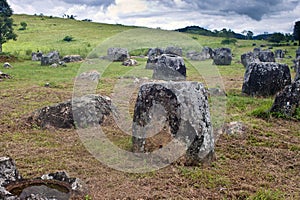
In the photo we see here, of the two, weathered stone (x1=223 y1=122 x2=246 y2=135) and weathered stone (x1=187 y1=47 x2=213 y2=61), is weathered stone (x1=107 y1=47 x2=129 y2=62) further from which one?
weathered stone (x1=223 y1=122 x2=246 y2=135)

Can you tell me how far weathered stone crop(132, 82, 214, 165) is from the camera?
7.15 metres

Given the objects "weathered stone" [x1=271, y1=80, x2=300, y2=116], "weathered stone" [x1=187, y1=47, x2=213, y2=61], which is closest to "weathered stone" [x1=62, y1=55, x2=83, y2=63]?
"weathered stone" [x1=187, y1=47, x2=213, y2=61]

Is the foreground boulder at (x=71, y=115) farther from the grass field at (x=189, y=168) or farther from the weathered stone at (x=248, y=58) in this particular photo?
the weathered stone at (x=248, y=58)

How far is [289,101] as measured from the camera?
1098 cm

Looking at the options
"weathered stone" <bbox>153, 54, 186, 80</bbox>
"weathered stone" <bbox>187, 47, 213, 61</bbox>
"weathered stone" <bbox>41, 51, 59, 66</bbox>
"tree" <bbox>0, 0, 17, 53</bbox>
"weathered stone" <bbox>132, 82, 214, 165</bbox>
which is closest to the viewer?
"weathered stone" <bbox>132, 82, 214, 165</bbox>

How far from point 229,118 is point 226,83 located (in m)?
8.12

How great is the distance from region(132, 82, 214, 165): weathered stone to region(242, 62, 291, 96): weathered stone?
8.03 metres

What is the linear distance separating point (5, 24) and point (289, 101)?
3223 cm

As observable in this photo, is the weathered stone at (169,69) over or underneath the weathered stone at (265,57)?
underneath

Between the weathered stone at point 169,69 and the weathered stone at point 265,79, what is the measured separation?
5549mm

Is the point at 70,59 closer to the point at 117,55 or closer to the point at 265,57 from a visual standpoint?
the point at 117,55

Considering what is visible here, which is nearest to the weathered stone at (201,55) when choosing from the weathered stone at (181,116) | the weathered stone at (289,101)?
the weathered stone at (289,101)

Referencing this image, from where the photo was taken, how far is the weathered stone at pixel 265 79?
1484cm

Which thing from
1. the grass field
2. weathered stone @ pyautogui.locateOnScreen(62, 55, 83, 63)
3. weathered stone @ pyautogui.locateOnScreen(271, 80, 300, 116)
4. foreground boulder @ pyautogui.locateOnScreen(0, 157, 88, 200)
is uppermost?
weathered stone @ pyautogui.locateOnScreen(62, 55, 83, 63)
